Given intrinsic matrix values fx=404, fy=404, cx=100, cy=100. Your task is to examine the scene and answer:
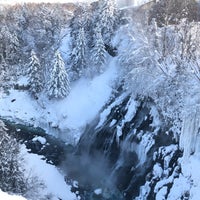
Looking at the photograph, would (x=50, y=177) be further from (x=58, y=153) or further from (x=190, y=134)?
(x=190, y=134)

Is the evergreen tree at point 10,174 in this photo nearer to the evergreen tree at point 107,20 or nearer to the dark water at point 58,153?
the dark water at point 58,153

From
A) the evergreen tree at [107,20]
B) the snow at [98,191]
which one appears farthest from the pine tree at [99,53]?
the snow at [98,191]

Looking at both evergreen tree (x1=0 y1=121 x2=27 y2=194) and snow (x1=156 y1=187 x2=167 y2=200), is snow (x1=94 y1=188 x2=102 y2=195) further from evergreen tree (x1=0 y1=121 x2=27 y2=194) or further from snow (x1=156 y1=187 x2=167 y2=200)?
evergreen tree (x1=0 y1=121 x2=27 y2=194)

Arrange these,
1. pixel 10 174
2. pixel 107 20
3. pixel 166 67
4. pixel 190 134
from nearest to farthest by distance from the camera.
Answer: pixel 10 174 < pixel 190 134 < pixel 166 67 < pixel 107 20

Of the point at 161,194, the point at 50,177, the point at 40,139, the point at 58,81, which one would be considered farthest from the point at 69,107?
the point at 161,194

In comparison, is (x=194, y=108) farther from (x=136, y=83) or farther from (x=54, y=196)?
(x=54, y=196)

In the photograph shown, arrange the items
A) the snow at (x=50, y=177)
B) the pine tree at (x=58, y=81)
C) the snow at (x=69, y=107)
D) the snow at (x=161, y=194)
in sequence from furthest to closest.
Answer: the pine tree at (x=58, y=81) → the snow at (x=69, y=107) → the snow at (x=50, y=177) → the snow at (x=161, y=194)
